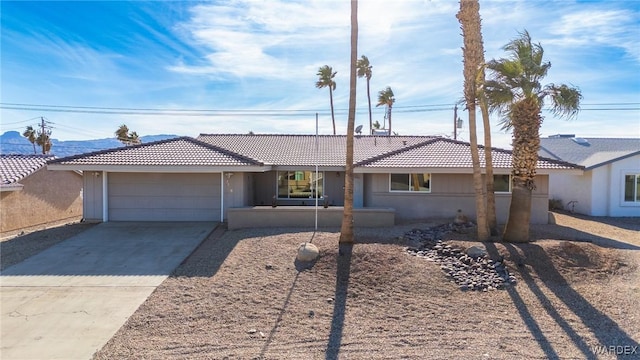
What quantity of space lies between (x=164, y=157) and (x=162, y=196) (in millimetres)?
1746

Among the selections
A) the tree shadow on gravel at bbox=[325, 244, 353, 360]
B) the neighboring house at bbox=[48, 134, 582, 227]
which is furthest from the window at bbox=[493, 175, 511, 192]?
the tree shadow on gravel at bbox=[325, 244, 353, 360]

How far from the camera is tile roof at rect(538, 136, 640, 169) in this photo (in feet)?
67.5

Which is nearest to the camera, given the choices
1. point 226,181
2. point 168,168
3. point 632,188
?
point 168,168

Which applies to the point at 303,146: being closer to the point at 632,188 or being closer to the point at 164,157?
the point at 164,157

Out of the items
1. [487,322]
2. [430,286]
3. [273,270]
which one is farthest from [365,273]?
[487,322]

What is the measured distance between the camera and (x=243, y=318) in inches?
304

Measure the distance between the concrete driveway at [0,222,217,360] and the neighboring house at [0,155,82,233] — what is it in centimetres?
556

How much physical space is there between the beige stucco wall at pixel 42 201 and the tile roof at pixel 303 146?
25.2 feet

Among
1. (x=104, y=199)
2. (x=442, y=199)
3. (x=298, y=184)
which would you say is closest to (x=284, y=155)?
(x=298, y=184)

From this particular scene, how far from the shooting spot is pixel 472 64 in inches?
474

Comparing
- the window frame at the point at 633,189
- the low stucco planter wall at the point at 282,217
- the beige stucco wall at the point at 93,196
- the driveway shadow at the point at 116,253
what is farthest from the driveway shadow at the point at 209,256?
the window frame at the point at 633,189

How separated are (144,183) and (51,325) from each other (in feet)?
33.7

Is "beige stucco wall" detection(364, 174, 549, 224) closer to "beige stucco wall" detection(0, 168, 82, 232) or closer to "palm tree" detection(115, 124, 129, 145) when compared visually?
"beige stucco wall" detection(0, 168, 82, 232)

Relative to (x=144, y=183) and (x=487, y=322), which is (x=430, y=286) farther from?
(x=144, y=183)
